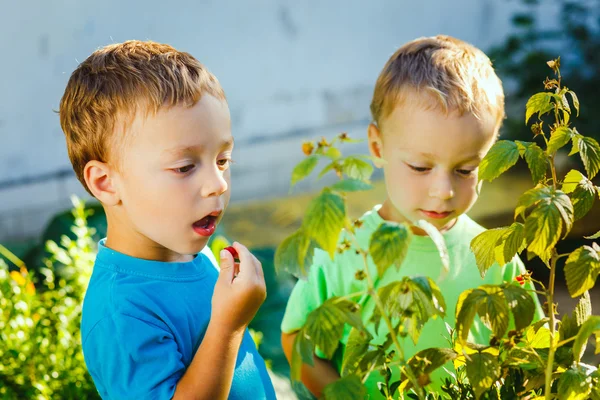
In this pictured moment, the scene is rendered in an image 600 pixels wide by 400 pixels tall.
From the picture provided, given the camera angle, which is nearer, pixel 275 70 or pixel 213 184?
pixel 213 184

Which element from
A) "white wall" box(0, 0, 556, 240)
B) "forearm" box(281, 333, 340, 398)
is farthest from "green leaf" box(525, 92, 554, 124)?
"white wall" box(0, 0, 556, 240)

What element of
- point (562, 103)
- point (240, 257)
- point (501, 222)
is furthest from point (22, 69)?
point (562, 103)

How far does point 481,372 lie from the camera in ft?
4.02

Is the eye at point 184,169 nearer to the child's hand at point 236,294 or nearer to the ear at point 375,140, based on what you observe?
the child's hand at point 236,294

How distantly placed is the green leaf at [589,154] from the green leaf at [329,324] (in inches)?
16.7

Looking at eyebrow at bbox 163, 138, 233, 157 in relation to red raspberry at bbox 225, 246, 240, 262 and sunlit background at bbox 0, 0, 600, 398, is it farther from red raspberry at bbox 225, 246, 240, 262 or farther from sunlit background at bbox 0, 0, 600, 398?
sunlit background at bbox 0, 0, 600, 398

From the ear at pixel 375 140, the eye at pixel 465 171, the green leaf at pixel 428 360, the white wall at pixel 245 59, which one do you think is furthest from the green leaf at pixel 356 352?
the white wall at pixel 245 59

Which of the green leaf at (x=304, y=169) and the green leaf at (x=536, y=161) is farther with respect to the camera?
the green leaf at (x=536, y=161)

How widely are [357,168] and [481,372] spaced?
0.35m

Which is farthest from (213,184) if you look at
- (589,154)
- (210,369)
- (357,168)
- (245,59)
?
(245,59)

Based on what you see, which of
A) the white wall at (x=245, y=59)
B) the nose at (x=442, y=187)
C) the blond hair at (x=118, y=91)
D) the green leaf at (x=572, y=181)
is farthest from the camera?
the white wall at (x=245, y=59)

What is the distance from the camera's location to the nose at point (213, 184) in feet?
5.27

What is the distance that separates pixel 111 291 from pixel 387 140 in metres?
0.86

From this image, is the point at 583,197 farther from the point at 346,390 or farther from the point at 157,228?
the point at 157,228
